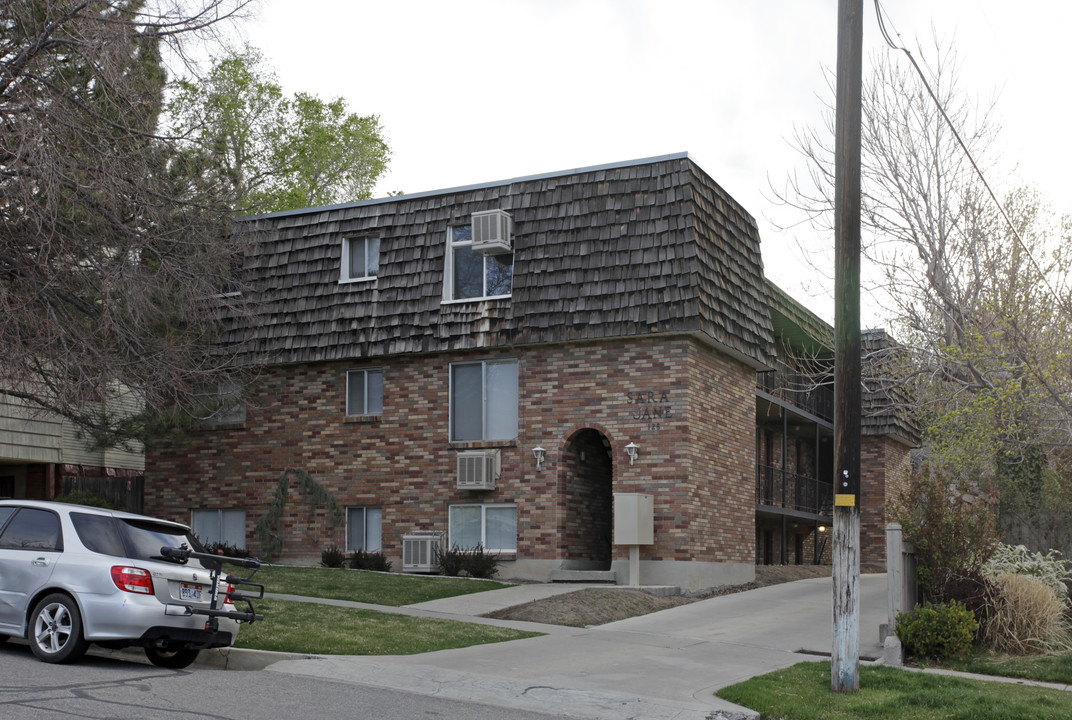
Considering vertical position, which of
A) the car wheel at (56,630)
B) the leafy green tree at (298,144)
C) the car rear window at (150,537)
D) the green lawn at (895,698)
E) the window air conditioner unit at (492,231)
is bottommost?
the green lawn at (895,698)

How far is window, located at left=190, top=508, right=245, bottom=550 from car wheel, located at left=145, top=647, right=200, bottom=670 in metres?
12.7

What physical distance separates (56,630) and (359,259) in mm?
13859

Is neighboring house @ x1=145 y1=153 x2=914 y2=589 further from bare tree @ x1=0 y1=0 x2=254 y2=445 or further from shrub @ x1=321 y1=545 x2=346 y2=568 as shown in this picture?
bare tree @ x1=0 y1=0 x2=254 y2=445

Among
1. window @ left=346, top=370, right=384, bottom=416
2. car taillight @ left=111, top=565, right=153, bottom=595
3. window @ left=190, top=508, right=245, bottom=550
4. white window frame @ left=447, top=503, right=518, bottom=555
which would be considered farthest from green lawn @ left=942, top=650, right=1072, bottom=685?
window @ left=190, top=508, right=245, bottom=550

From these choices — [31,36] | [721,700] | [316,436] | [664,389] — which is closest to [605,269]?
[664,389]

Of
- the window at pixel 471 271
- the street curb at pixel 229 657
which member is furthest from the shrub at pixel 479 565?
the street curb at pixel 229 657

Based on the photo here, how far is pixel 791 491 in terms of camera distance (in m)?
30.9

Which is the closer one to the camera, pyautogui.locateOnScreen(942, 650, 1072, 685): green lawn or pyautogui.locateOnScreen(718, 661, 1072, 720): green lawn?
pyautogui.locateOnScreen(718, 661, 1072, 720): green lawn

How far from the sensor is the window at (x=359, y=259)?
2317 centimetres

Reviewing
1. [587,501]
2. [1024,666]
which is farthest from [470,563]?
[1024,666]

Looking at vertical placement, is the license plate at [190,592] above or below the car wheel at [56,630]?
above

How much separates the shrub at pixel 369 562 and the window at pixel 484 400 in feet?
9.05

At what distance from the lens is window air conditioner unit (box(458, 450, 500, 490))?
2100 cm

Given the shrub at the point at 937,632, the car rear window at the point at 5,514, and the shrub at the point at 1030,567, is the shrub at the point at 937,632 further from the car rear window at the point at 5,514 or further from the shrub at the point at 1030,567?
the car rear window at the point at 5,514
